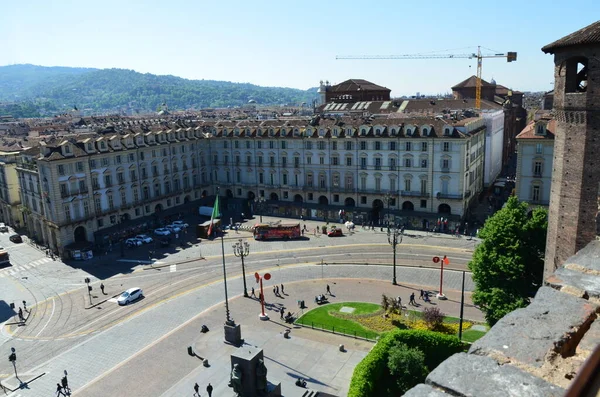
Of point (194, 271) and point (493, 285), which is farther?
point (194, 271)

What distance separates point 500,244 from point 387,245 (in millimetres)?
30987

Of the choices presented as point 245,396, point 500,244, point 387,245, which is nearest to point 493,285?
point 500,244

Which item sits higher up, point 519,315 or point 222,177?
point 519,315

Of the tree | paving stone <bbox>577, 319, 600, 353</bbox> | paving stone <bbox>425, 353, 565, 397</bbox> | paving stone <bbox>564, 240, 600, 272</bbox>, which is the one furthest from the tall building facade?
paving stone <bbox>425, 353, 565, 397</bbox>

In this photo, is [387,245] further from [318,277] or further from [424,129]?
[424,129]

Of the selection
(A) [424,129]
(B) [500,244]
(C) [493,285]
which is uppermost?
(A) [424,129]

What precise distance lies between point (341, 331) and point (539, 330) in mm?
35160

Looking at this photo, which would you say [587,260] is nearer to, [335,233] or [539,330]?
[539,330]

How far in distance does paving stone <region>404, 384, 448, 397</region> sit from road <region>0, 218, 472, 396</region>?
125 feet

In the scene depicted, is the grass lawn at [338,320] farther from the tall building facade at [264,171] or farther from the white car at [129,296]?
the tall building facade at [264,171]

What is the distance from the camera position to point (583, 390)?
16.5 ft

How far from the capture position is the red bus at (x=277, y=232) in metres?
74.9

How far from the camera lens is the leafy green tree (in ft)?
105

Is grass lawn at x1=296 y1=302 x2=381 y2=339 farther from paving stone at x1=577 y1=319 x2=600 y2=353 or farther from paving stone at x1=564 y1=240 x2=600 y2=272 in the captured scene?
paving stone at x1=577 y1=319 x2=600 y2=353
